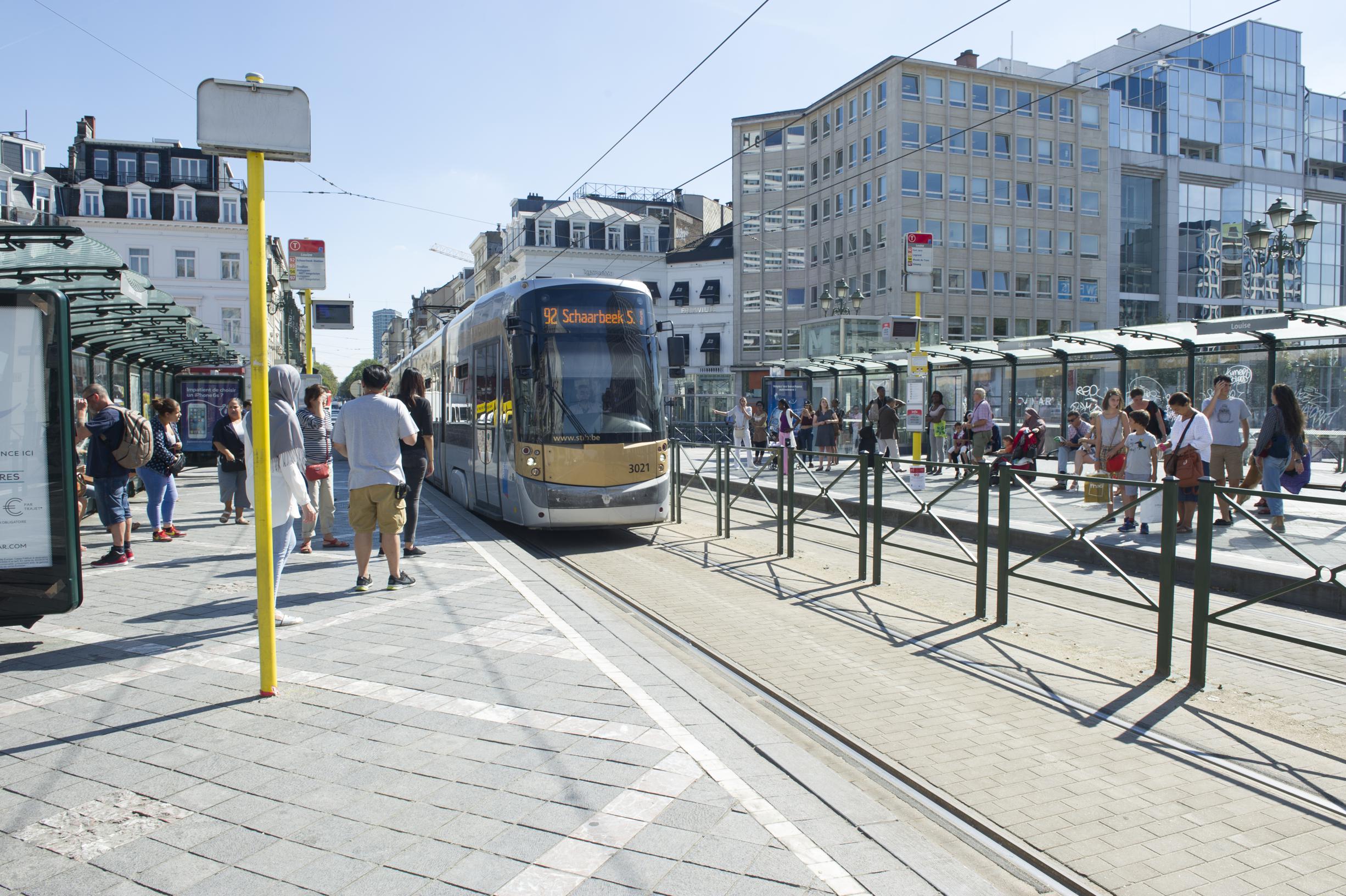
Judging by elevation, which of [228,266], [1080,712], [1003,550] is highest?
[228,266]

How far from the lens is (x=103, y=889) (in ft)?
9.98

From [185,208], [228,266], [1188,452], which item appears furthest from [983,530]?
[185,208]

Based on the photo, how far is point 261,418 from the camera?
4.76m

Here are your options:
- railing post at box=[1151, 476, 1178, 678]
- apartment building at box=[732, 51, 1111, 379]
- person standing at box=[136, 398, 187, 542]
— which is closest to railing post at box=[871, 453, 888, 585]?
railing post at box=[1151, 476, 1178, 678]

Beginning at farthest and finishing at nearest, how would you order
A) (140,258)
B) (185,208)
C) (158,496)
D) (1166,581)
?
(185,208) < (140,258) < (158,496) < (1166,581)

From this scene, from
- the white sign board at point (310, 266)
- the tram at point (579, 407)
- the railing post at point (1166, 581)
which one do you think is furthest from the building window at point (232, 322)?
the railing post at point (1166, 581)

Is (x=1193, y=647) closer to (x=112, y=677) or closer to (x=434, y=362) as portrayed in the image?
(x=112, y=677)

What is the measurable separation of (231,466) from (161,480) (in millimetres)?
1818

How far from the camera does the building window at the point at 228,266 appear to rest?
5938cm

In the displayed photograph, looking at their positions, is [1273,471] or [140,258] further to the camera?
[140,258]

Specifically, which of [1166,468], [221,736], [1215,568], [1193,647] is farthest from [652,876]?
[1166,468]

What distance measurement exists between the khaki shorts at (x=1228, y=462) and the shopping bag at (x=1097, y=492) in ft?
19.7

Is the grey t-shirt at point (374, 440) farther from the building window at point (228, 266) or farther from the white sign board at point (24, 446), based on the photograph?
the building window at point (228, 266)

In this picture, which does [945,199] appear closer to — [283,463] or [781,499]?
[781,499]
